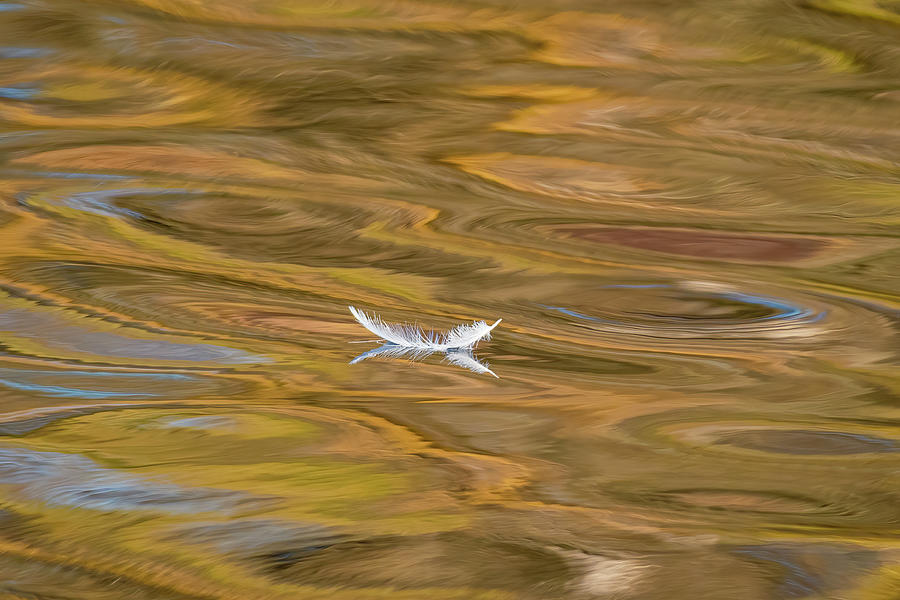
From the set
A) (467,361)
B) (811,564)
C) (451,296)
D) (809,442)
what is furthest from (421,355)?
(811,564)

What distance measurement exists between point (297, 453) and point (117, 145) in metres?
0.93

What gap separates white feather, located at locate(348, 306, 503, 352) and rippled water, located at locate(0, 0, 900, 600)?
3 cm

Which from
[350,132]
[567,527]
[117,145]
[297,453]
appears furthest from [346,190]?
[567,527]

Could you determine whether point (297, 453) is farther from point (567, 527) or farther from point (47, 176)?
point (47, 176)

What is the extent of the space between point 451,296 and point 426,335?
0.13 meters

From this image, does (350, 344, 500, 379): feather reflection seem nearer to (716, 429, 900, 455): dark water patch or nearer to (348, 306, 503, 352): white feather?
(348, 306, 503, 352): white feather

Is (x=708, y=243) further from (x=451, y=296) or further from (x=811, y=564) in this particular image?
(x=811, y=564)

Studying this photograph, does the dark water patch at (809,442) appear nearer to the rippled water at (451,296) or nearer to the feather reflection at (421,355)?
the rippled water at (451,296)

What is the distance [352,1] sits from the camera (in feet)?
7.05

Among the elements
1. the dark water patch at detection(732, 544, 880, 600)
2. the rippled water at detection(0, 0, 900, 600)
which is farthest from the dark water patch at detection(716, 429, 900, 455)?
the dark water patch at detection(732, 544, 880, 600)

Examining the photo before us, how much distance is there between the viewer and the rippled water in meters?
0.94

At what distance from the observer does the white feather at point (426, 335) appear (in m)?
1.33

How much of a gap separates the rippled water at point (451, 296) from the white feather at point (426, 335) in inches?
1.1

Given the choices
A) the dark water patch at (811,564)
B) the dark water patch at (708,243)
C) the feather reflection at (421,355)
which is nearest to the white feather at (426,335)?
the feather reflection at (421,355)
